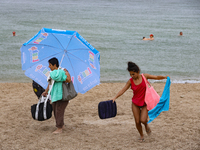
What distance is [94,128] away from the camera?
5914 millimetres

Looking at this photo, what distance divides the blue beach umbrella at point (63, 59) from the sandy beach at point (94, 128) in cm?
98

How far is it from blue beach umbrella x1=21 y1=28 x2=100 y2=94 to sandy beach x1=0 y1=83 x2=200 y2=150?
98 centimetres

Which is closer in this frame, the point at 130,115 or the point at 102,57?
the point at 130,115

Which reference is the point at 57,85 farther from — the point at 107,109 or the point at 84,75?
the point at 107,109

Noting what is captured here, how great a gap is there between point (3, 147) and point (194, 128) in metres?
3.77

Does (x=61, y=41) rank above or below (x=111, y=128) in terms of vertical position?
above

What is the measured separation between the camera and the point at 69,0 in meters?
83.7

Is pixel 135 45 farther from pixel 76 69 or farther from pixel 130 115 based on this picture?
pixel 76 69

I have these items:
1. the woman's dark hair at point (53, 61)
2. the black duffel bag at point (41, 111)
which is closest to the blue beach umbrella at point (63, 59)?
the woman's dark hair at point (53, 61)

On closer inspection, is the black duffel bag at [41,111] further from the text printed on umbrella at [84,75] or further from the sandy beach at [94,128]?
the text printed on umbrella at [84,75]

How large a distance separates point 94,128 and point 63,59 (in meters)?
1.63

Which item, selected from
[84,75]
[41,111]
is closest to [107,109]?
[84,75]

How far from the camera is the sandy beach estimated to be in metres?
4.97

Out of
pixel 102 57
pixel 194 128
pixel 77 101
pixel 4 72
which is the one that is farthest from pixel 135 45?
pixel 194 128
